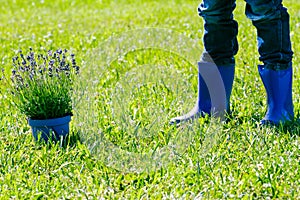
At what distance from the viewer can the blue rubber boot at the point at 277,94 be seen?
370 centimetres

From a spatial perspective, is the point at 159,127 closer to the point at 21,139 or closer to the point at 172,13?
the point at 21,139

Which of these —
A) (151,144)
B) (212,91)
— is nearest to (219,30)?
(212,91)

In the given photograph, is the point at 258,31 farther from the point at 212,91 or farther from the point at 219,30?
the point at 212,91

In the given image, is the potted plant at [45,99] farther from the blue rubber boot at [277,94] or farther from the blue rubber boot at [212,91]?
the blue rubber boot at [277,94]

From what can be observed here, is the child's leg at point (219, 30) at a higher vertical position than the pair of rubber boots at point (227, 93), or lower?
higher

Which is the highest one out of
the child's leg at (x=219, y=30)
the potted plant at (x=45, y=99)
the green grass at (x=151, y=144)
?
the child's leg at (x=219, y=30)

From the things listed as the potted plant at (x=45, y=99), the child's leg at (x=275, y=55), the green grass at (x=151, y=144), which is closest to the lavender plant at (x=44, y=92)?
the potted plant at (x=45, y=99)

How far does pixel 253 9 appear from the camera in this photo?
3.57 metres

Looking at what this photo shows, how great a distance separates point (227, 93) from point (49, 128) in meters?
1.17

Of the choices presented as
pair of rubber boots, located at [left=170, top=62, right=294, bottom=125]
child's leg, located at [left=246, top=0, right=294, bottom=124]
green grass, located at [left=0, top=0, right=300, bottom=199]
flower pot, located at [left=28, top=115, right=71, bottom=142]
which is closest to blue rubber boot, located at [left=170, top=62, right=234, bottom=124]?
pair of rubber boots, located at [left=170, top=62, right=294, bottom=125]

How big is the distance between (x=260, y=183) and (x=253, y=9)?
1.11 meters

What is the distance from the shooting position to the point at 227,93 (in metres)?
3.95

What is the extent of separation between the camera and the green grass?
2.99 metres

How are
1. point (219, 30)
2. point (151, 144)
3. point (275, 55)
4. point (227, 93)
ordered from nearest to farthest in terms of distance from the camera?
point (151, 144), point (275, 55), point (219, 30), point (227, 93)
